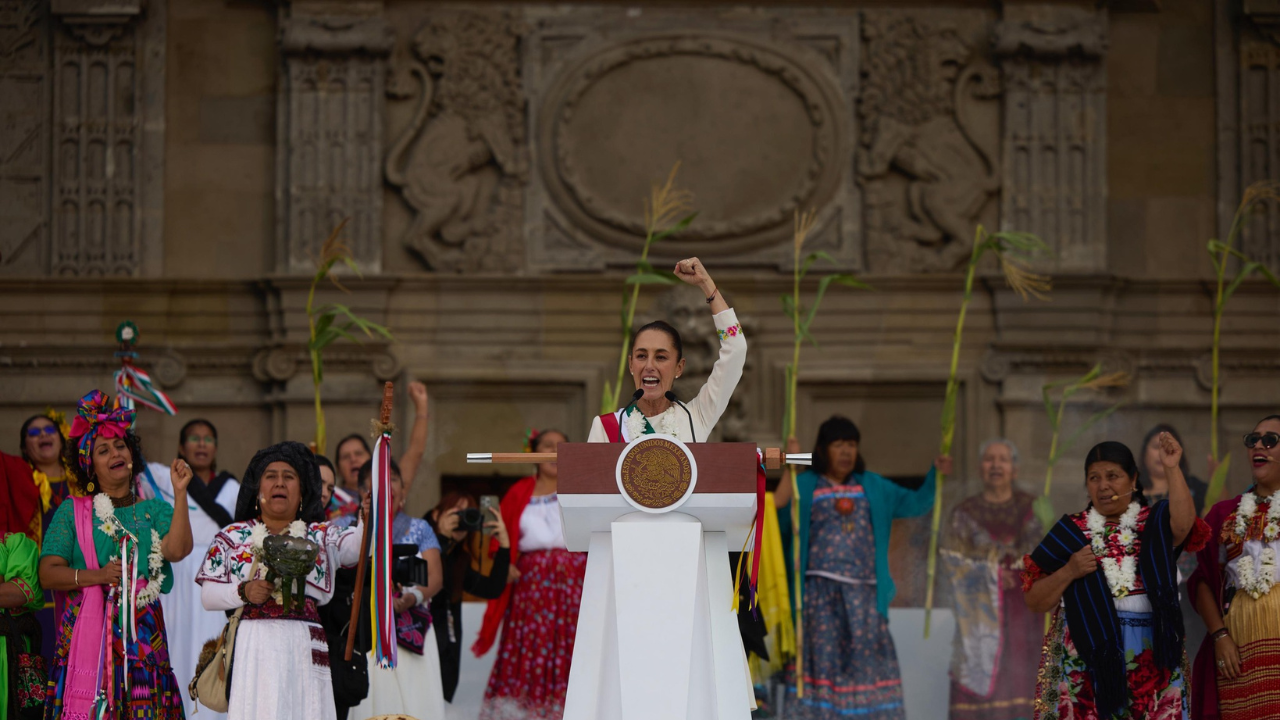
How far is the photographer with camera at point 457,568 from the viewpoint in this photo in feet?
21.1

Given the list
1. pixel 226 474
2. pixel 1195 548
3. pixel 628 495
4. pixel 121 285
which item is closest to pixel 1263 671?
pixel 1195 548

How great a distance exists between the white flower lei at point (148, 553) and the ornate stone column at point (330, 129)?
489 centimetres

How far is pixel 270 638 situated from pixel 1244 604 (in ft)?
10.7

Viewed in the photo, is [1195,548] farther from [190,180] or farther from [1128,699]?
[190,180]

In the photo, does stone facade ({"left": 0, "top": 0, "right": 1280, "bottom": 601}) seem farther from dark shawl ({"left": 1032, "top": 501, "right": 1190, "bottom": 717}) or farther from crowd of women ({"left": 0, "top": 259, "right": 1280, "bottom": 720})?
dark shawl ({"left": 1032, "top": 501, "right": 1190, "bottom": 717})

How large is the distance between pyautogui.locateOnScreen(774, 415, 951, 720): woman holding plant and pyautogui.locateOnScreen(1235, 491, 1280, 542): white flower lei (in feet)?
5.78

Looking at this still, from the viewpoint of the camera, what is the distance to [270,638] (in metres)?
4.86

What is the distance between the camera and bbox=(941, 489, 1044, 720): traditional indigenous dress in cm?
700

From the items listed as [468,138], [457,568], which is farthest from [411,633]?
[468,138]

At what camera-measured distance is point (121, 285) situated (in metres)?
10.0

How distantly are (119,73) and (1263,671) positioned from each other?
802 centimetres

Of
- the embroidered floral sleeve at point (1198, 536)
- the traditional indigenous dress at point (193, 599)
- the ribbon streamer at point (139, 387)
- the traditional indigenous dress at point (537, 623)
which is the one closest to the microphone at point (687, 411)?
the embroidered floral sleeve at point (1198, 536)

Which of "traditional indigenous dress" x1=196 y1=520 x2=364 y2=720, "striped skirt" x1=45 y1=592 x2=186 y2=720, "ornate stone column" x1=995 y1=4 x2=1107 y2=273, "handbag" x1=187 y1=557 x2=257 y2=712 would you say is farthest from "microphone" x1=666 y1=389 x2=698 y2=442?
"ornate stone column" x1=995 y1=4 x2=1107 y2=273

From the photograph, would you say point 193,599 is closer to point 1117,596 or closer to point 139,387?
point 139,387
